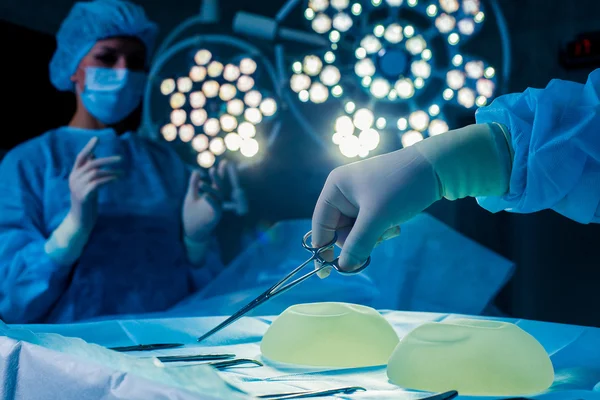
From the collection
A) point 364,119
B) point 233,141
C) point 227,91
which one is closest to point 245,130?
point 233,141

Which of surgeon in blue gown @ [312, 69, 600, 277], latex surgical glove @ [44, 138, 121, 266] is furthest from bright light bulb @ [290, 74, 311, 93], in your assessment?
surgeon in blue gown @ [312, 69, 600, 277]

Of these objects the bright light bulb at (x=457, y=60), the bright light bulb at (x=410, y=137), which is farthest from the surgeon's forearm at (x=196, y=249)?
the bright light bulb at (x=457, y=60)

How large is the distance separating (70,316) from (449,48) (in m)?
1.78

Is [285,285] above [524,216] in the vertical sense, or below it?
above

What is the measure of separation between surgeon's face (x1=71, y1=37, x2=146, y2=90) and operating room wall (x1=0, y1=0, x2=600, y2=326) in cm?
65

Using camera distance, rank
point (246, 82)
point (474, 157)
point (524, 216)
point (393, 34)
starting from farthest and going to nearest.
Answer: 1. point (524, 216)
2. point (246, 82)
3. point (393, 34)
4. point (474, 157)

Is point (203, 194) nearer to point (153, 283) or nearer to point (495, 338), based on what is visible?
point (153, 283)

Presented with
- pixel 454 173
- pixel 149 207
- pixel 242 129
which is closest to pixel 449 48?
pixel 242 129

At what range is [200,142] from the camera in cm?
279

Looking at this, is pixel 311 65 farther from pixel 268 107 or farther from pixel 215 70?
pixel 215 70

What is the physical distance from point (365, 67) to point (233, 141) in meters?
0.63

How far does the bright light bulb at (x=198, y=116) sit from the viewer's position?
9.15 feet

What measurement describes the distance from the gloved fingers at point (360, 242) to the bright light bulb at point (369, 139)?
5.11 feet

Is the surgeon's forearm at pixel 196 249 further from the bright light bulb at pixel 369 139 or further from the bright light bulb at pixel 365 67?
the bright light bulb at pixel 365 67
